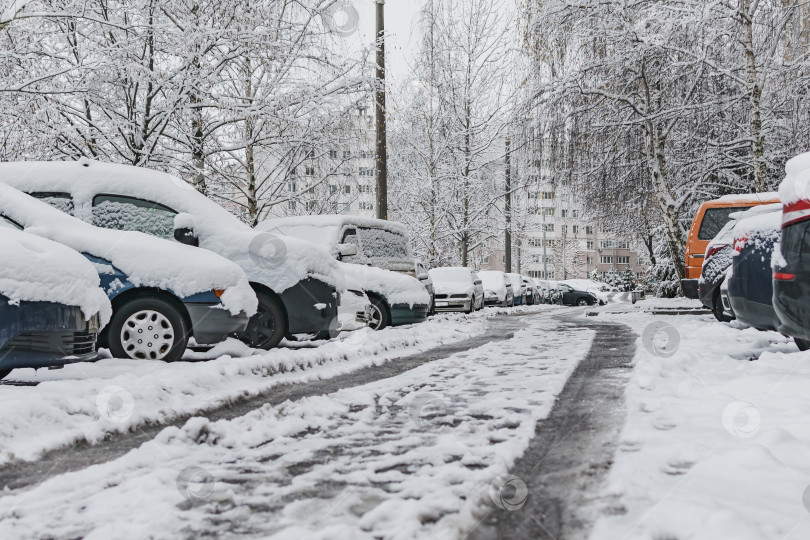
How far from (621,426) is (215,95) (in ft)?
37.1

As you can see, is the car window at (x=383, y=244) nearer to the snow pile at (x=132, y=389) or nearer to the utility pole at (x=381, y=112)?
the utility pole at (x=381, y=112)

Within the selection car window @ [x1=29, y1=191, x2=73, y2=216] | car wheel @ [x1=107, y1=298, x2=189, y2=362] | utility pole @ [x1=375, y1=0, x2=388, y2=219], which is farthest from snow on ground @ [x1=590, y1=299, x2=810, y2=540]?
utility pole @ [x1=375, y1=0, x2=388, y2=219]

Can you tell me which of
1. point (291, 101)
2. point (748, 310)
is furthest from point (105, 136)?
Result: point (748, 310)

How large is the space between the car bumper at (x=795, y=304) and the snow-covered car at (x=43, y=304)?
17.7 ft

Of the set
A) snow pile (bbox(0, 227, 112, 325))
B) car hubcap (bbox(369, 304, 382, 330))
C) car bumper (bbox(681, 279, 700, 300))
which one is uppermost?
snow pile (bbox(0, 227, 112, 325))

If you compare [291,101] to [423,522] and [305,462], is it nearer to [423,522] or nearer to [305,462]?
[305,462]

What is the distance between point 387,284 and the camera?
10961 millimetres

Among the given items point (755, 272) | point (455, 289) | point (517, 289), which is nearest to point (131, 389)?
point (755, 272)

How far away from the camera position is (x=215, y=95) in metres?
13.2

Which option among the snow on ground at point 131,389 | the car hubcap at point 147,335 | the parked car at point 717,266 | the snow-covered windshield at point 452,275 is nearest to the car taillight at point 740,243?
the parked car at point 717,266

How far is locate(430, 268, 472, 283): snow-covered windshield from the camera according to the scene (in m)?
20.5

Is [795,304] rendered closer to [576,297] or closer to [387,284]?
[387,284]

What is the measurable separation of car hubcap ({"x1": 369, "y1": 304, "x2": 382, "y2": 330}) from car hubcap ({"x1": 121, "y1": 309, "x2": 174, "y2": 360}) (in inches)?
187

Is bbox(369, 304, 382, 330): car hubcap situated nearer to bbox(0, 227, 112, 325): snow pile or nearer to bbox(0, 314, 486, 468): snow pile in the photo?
bbox(0, 314, 486, 468): snow pile
